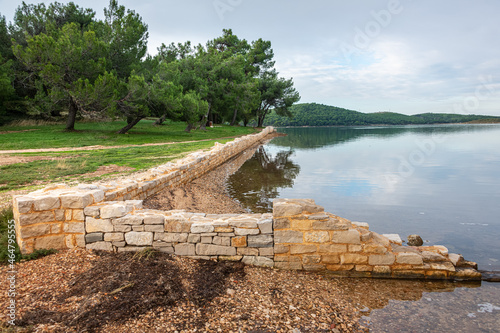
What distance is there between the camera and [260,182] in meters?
13.3

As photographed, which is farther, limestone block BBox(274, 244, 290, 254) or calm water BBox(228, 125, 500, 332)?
limestone block BBox(274, 244, 290, 254)

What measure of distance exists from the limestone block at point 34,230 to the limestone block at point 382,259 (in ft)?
17.6

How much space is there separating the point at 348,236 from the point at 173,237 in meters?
2.89

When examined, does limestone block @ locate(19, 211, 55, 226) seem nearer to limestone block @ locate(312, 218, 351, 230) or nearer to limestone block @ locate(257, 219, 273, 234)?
limestone block @ locate(257, 219, 273, 234)

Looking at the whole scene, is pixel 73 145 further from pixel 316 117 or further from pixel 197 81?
pixel 316 117

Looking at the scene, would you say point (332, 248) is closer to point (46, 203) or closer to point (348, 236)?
point (348, 236)

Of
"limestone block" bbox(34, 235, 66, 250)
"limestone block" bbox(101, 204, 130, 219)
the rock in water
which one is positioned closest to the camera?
"limestone block" bbox(34, 235, 66, 250)

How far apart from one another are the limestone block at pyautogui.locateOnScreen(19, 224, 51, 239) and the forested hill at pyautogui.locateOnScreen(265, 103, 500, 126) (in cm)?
9106

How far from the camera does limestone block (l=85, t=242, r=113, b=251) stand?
5191mm

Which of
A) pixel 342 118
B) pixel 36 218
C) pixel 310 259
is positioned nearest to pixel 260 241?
pixel 310 259

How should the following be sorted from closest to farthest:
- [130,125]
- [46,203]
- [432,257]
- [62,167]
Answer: [46,203] < [432,257] < [62,167] < [130,125]

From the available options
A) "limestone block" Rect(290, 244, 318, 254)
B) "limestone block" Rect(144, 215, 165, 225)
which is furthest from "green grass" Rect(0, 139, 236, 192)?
"limestone block" Rect(290, 244, 318, 254)

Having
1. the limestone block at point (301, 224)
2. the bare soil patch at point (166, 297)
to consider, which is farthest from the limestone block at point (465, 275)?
the limestone block at point (301, 224)

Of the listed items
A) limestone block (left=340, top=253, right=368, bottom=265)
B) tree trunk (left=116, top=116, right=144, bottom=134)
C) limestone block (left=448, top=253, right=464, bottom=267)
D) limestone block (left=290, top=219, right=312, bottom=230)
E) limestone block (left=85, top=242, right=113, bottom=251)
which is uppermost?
tree trunk (left=116, top=116, right=144, bottom=134)
